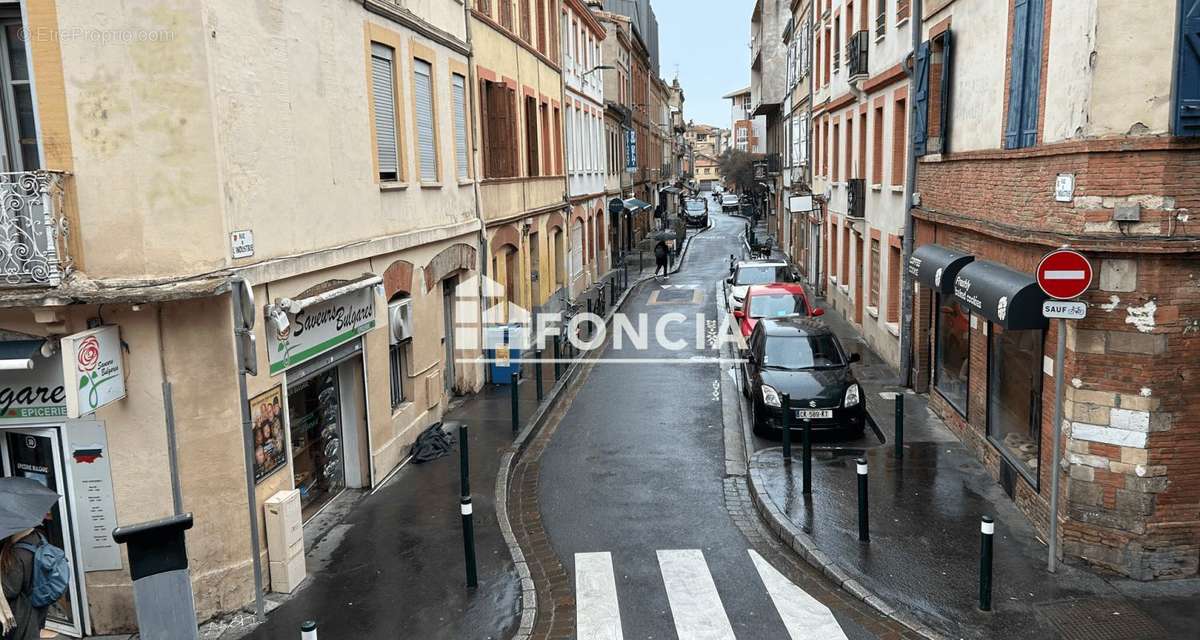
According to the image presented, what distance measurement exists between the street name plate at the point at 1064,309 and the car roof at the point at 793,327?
21.7ft

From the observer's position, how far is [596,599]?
323 inches

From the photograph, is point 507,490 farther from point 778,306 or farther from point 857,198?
point 857,198

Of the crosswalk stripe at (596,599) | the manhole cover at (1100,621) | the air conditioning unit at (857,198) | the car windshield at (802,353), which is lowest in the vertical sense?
the crosswalk stripe at (596,599)

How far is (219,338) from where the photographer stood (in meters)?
7.64

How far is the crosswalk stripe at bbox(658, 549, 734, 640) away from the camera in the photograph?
7527 millimetres

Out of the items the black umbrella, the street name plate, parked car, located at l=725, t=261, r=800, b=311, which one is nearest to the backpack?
the black umbrella

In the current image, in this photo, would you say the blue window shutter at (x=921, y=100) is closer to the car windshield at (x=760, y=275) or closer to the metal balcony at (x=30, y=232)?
the car windshield at (x=760, y=275)

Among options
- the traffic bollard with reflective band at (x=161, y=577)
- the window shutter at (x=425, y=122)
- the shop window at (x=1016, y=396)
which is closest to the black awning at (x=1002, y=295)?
the shop window at (x=1016, y=396)

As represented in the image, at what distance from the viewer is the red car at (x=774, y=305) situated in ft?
62.1

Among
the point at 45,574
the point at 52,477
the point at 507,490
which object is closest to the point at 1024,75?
the point at 507,490

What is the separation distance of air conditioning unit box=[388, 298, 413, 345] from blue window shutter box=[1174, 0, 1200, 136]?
29.9 feet

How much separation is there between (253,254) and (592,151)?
88.6ft

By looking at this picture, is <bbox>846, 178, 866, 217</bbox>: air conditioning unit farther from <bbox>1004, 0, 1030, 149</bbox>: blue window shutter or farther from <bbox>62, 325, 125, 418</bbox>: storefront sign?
<bbox>62, 325, 125, 418</bbox>: storefront sign

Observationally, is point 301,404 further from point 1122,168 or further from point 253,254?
point 1122,168
